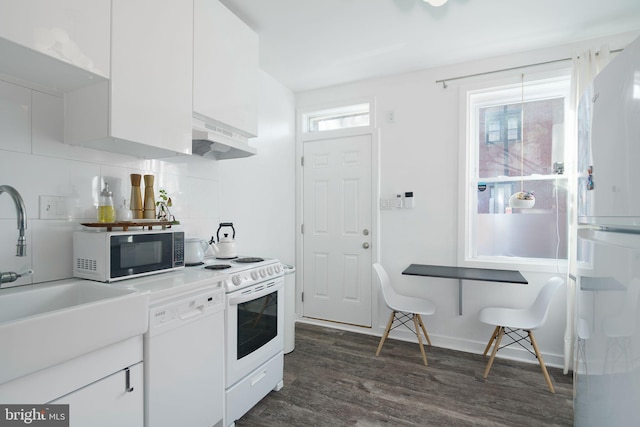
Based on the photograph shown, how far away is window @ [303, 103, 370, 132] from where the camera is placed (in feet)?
12.3

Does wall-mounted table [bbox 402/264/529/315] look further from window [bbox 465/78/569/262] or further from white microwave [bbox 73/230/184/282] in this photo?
white microwave [bbox 73/230/184/282]

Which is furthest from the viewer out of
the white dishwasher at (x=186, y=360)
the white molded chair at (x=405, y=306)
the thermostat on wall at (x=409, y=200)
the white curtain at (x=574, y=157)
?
the thermostat on wall at (x=409, y=200)

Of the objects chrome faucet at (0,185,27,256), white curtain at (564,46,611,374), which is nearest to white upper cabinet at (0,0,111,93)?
chrome faucet at (0,185,27,256)

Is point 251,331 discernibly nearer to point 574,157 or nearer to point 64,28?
point 64,28

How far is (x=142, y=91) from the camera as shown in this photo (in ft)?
5.46

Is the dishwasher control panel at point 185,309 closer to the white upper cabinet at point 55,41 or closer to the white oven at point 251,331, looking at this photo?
the white oven at point 251,331

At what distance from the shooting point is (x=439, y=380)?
8.42ft

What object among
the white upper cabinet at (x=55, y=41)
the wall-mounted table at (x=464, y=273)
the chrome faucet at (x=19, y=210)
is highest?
the white upper cabinet at (x=55, y=41)

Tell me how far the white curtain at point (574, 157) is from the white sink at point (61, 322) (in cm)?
310

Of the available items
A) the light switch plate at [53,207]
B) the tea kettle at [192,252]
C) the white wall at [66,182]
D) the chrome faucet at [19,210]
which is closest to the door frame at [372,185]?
the white wall at [66,182]

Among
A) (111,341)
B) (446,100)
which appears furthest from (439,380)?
(446,100)

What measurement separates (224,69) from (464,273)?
2562mm

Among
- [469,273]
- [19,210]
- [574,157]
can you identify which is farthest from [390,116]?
[19,210]

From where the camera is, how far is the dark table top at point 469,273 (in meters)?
2.65
